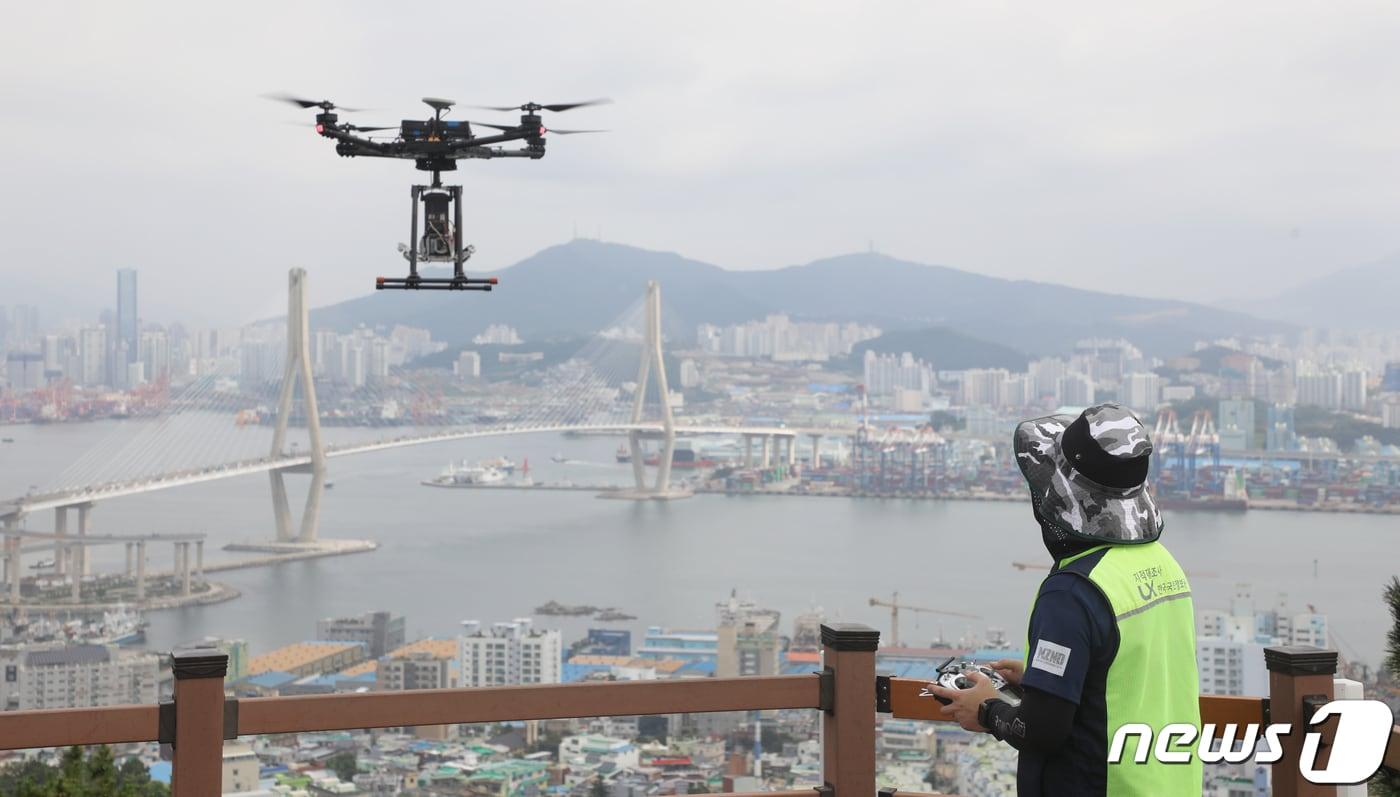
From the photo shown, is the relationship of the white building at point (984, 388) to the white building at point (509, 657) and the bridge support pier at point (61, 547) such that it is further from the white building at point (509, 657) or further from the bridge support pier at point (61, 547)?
the bridge support pier at point (61, 547)

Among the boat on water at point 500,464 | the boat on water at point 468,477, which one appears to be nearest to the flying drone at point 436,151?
the boat on water at point 468,477

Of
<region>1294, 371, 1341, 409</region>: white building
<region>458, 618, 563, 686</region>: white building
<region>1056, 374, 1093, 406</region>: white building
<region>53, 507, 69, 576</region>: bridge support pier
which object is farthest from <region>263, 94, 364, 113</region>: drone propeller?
<region>1294, 371, 1341, 409</region>: white building

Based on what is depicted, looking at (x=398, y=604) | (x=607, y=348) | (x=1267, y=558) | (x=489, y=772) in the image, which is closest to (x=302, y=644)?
(x=398, y=604)

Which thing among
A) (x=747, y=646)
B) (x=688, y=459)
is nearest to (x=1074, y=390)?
(x=688, y=459)

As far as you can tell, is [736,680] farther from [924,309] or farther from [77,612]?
[924,309]

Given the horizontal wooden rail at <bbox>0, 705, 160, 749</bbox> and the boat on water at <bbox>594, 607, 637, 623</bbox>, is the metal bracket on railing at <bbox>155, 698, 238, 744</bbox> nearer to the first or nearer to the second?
the horizontal wooden rail at <bbox>0, 705, 160, 749</bbox>

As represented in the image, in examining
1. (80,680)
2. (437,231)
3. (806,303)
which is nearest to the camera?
(437,231)

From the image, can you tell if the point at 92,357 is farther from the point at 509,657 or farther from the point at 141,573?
the point at 509,657
